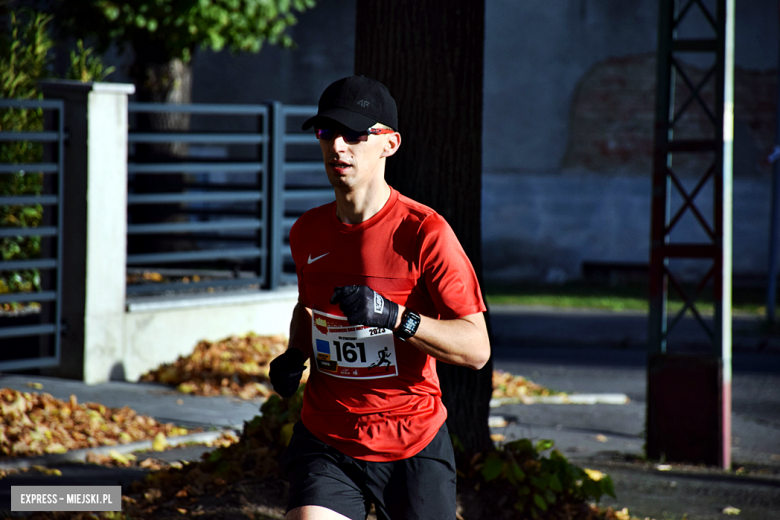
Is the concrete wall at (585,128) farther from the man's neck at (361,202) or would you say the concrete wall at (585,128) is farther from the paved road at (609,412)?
the man's neck at (361,202)

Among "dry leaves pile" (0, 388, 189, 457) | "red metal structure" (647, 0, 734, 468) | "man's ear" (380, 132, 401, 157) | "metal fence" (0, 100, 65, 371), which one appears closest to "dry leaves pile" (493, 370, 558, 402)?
"red metal structure" (647, 0, 734, 468)

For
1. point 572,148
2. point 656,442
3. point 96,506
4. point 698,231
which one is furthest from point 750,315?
point 96,506

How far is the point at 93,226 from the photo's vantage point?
24.3ft

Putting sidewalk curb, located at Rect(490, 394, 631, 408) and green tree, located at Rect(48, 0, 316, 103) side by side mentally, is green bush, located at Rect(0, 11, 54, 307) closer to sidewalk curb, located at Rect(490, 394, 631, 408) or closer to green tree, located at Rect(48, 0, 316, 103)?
green tree, located at Rect(48, 0, 316, 103)

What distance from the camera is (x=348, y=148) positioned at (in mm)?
2814

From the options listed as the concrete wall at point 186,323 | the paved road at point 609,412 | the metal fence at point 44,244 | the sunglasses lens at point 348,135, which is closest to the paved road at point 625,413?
the paved road at point 609,412

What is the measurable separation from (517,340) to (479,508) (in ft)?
24.8

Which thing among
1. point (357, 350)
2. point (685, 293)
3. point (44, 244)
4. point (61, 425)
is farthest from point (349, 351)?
point (44, 244)

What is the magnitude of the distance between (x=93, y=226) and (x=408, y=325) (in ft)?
17.5

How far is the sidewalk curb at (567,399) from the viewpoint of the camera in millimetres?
8211

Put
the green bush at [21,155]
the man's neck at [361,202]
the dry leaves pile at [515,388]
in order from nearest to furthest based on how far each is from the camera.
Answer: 1. the man's neck at [361,202]
2. the dry leaves pile at [515,388]
3. the green bush at [21,155]

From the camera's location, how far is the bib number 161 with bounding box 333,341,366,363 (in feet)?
9.41

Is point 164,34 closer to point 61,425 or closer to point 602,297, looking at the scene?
point 61,425

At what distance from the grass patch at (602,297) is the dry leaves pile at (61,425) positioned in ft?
29.6
